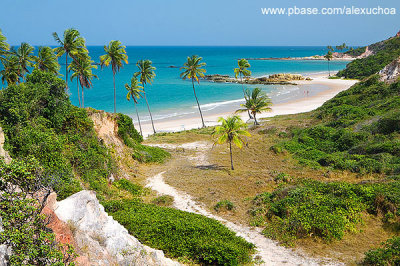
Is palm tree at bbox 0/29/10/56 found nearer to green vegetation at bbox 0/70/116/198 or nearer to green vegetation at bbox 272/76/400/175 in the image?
green vegetation at bbox 0/70/116/198

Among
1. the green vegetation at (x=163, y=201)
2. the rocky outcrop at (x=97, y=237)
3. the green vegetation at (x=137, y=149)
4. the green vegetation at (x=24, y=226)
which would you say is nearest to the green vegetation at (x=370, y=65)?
the green vegetation at (x=137, y=149)

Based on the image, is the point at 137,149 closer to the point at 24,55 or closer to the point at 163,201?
the point at 163,201

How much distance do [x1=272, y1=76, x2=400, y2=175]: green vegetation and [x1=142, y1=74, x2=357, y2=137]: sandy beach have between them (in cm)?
2118

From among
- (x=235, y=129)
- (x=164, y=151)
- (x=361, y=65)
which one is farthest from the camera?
(x=361, y=65)

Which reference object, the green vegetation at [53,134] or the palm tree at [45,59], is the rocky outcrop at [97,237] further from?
the palm tree at [45,59]

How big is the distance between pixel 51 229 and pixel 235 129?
18339 mm

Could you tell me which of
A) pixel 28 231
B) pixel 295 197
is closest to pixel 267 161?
pixel 295 197

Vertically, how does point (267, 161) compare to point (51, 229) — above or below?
below

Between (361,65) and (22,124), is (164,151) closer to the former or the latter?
(22,124)

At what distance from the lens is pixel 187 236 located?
43.0ft

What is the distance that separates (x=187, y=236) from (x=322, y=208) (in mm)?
7310

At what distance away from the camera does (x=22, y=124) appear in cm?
1788

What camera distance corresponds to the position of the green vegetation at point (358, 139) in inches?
886

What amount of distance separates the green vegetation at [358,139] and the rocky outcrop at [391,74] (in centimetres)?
171
